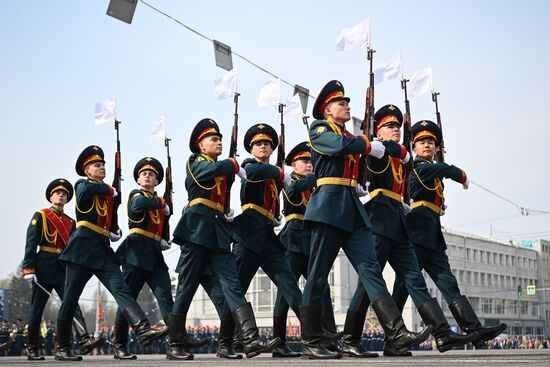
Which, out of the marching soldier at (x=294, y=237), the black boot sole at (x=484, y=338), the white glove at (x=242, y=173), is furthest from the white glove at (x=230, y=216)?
the black boot sole at (x=484, y=338)

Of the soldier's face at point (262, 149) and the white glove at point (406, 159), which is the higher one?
the soldier's face at point (262, 149)

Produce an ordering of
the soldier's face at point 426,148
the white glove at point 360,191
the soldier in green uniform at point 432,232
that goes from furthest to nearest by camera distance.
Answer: the soldier's face at point 426,148
the soldier in green uniform at point 432,232
the white glove at point 360,191

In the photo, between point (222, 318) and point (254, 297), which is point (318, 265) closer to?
point (222, 318)

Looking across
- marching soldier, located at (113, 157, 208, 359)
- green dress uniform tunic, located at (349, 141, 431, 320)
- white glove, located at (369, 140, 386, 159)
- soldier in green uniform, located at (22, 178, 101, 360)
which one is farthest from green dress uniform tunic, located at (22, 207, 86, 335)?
white glove, located at (369, 140, 386, 159)

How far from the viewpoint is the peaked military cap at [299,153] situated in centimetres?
1066

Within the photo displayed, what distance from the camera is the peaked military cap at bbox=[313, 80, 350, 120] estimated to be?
26.8 feet

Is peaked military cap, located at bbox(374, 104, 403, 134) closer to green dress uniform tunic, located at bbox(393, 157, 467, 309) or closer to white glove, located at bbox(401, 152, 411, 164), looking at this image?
white glove, located at bbox(401, 152, 411, 164)

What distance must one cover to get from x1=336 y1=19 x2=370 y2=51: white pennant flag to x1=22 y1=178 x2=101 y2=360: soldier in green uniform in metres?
4.16

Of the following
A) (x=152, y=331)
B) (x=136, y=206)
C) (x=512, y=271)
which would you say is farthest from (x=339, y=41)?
(x=512, y=271)

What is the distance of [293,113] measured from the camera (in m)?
12.3

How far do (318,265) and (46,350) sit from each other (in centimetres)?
1828

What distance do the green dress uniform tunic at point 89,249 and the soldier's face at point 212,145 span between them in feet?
4.84

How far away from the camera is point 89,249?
32.4 ft

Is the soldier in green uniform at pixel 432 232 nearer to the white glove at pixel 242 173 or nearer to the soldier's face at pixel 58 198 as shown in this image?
the white glove at pixel 242 173
